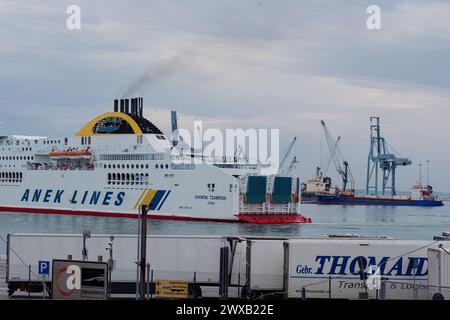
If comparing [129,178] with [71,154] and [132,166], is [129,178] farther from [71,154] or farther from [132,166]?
[71,154]

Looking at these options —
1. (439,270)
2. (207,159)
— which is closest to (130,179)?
(207,159)

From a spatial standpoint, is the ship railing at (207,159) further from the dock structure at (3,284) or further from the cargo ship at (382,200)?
the cargo ship at (382,200)

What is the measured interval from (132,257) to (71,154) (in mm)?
44065

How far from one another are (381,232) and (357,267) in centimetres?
3579

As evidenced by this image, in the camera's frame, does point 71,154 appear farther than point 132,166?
Yes

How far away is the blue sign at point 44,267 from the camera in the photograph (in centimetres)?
1967

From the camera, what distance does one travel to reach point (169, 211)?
56.8m

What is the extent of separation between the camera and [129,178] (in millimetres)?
59406

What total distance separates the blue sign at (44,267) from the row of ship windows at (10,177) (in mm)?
45759

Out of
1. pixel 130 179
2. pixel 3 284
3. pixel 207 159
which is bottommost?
pixel 3 284

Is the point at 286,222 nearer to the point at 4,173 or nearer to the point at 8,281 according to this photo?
the point at 4,173

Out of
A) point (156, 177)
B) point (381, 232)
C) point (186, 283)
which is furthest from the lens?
point (156, 177)

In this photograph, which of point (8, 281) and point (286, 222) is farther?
point (286, 222)
